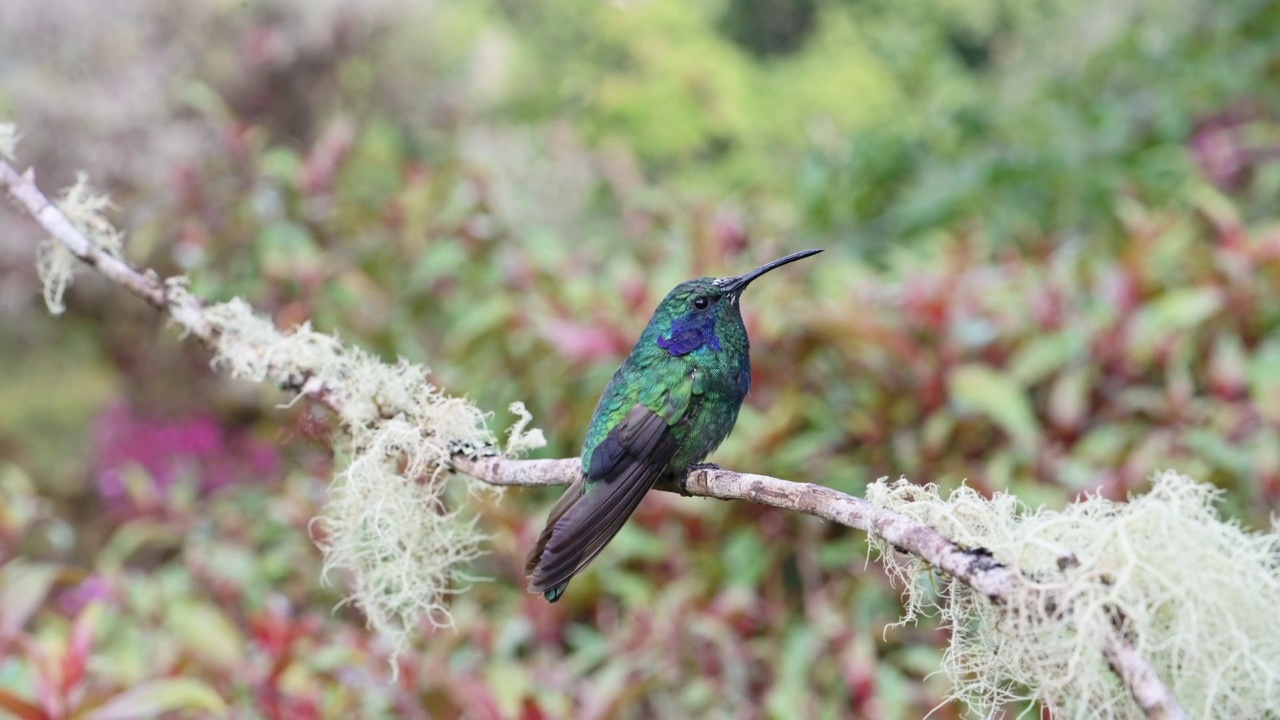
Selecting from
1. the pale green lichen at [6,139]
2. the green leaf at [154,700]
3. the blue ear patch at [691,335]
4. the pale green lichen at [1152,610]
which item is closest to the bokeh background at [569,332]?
the green leaf at [154,700]

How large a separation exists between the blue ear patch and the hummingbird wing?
0.17 ft

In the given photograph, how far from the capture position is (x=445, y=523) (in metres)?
1.48

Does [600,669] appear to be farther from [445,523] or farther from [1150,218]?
[1150,218]

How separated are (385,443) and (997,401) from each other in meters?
1.86

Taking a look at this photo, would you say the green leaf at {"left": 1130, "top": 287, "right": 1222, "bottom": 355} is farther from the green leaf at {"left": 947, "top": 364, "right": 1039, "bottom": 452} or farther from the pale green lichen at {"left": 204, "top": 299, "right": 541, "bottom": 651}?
the pale green lichen at {"left": 204, "top": 299, "right": 541, "bottom": 651}

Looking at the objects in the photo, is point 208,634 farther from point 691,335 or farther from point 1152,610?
point 1152,610

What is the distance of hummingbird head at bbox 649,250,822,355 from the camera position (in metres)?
1.33

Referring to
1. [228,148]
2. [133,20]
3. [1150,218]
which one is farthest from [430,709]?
[133,20]

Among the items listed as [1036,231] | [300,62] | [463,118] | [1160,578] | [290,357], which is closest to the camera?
[1160,578]

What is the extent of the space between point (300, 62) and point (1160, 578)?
665 centimetres

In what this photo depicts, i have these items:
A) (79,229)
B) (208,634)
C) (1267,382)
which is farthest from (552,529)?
(1267,382)

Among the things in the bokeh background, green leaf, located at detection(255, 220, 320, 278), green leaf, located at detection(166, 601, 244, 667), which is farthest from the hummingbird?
green leaf, located at detection(255, 220, 320, 278)

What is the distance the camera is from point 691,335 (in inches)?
52.7

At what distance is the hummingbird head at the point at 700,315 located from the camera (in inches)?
52.4
